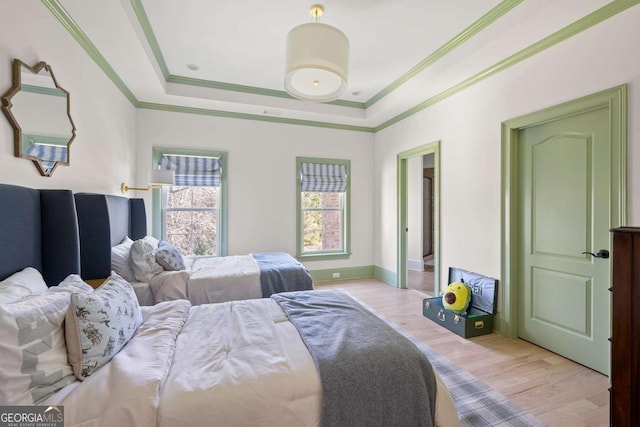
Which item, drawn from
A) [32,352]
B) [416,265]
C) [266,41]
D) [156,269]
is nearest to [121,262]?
[156,269]

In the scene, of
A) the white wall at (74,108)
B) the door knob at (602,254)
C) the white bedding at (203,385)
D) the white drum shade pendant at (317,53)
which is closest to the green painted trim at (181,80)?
the white wall at (74,108)

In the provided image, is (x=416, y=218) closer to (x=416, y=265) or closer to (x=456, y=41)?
(x=416, y=265)

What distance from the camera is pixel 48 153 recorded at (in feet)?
6.57

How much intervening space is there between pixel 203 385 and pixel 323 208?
4.00 m

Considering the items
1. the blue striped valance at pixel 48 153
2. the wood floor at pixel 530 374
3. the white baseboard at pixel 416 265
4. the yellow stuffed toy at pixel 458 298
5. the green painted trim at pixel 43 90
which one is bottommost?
the wood floor at pixel 530 374

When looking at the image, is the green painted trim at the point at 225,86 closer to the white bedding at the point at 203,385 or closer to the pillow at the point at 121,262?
the pillow at the point at 121,262

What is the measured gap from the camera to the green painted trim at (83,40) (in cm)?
201

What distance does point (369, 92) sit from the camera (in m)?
4.22

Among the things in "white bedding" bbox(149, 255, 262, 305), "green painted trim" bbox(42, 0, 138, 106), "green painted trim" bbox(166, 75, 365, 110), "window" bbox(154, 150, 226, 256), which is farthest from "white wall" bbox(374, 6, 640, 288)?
"green painted trim" bbox(42, 0, 138, 106)

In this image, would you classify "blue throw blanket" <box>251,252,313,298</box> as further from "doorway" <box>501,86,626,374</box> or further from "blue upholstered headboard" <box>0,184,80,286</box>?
"doorway" <box>501,86,626,374</box>

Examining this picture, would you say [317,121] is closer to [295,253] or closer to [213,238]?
[295,253]

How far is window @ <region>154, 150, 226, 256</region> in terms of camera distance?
412 cm

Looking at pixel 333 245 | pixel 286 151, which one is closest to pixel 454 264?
pixel 333 245

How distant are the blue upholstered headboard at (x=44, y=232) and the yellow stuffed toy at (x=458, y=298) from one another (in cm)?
327
